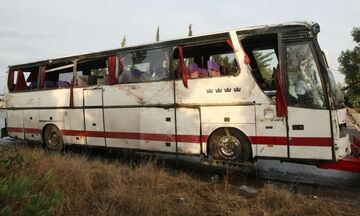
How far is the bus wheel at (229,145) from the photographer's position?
26.0 feet

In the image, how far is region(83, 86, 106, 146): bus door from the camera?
10281 millimetres

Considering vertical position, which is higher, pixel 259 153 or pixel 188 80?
pixel 188 80

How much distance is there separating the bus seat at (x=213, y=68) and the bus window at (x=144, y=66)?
3.39ft

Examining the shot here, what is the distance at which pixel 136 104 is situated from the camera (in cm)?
948

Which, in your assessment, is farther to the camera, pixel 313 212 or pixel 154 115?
pixel 154 115

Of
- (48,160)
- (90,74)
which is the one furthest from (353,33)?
(48,160)

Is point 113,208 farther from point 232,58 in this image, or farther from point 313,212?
point 232,58

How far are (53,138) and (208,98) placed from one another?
19.6 ft

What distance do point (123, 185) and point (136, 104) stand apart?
3.53 m

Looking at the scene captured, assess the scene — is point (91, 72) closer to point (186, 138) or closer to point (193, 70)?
point (193, 70)

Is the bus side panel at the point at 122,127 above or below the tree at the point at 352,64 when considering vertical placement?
below

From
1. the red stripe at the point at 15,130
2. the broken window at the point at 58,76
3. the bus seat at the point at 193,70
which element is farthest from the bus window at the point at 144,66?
the red stripe at the point at 15,130

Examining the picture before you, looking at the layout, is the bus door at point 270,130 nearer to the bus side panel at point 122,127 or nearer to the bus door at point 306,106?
the bus door at point 306,106

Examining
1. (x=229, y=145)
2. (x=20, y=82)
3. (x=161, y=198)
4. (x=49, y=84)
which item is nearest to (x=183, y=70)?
(x=229, y=145)
